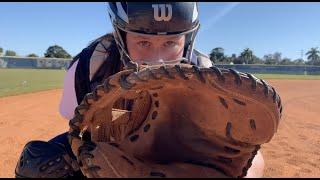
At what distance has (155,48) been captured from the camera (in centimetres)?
173

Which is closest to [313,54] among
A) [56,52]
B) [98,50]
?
[56,52]

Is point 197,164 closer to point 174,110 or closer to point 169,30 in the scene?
point 174,110

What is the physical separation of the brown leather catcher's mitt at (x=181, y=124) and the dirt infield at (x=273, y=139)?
8.63 ft

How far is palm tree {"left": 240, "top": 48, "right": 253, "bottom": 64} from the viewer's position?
183 ft

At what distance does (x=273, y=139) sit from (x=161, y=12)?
428cm

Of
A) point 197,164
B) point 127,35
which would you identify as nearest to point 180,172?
point 197,164

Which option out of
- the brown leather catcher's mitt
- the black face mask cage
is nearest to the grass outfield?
the black face mask cage

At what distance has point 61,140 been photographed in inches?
70.9

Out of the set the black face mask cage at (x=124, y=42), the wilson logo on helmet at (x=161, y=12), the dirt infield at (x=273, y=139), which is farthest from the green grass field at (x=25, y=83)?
the wilson logo on helmet at (x=161, y=12)

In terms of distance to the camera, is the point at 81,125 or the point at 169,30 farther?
the point at 169,30

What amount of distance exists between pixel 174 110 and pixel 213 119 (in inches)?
5.9

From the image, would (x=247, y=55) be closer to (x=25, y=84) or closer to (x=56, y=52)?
(x=56, y=52)

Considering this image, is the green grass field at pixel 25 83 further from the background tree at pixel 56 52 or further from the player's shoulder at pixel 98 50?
the background tree at pixel 56 52

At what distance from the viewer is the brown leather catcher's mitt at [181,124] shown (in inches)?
45.4
